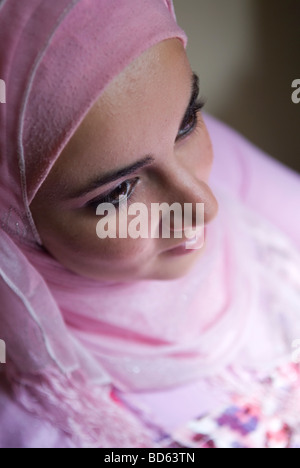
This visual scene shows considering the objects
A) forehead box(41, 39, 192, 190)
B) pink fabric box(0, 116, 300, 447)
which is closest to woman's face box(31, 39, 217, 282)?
forehead box(41, 39, 192, 190)

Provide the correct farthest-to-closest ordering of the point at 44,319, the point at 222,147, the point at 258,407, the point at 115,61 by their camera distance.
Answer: the point at 222,147, the point at 258,407, the point at 44,319, the point at 115,61

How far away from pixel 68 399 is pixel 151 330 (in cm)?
15

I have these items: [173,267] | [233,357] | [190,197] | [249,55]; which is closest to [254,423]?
[233,357]

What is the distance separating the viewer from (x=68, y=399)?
74 cm

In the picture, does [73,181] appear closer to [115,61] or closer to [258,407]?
[115,61]

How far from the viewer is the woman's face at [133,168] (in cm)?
51

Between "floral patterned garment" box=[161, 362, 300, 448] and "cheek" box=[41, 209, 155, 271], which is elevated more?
"cheek" box=[41, 209, 155, 271]

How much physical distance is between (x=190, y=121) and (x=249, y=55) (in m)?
0.17

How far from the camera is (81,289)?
2.48 feet

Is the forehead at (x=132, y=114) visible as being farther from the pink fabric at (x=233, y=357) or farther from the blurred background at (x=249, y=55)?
the pink fabric at (x=233, y=357)

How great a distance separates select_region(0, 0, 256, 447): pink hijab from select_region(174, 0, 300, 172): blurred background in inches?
2.4

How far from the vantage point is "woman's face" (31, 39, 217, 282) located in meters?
0.51

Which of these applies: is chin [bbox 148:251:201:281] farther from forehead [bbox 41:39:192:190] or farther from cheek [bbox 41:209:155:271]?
forehead [bbox 41:39:192:190]
